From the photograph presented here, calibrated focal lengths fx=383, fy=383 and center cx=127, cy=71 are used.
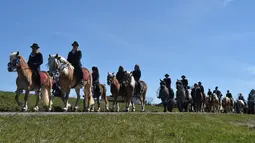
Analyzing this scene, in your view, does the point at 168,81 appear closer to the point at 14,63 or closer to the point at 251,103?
the point at 14,63

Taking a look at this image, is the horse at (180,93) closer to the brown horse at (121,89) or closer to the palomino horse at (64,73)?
the brown horse at (121,89)

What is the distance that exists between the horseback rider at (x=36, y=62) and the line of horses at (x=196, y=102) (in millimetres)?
13385

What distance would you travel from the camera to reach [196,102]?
3822 centimetres

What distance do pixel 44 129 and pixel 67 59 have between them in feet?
37.8

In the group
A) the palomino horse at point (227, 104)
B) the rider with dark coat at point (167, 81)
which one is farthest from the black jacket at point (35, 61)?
the palomino horse at point (227, 104)

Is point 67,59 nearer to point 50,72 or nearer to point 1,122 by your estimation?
point 50,72

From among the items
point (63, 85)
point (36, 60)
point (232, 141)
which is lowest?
point (232, 141)

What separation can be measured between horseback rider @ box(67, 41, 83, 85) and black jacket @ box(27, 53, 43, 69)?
2.10 m

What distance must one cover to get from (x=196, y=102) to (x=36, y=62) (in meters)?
22.2

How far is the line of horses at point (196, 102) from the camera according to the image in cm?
3127

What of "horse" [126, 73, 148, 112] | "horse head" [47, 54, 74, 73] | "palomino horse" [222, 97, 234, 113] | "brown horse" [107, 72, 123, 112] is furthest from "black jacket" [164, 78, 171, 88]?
"palomino horse" [222, 97, 234, 113]

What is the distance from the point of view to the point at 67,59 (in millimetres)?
21578

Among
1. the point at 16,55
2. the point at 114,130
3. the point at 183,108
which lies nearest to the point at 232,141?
the point at 114,130

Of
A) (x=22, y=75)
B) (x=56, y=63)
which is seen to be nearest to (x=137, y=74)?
(x=56, y=63)
